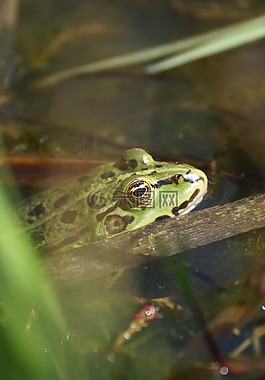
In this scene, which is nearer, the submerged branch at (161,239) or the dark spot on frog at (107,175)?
the submerged branch at (161,239)

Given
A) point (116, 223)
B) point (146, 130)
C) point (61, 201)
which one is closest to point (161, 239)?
point (116, 223)

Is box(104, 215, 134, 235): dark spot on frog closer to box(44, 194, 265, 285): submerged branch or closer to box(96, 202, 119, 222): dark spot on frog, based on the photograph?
box(96, 202, 119, 222): dark spot on frog

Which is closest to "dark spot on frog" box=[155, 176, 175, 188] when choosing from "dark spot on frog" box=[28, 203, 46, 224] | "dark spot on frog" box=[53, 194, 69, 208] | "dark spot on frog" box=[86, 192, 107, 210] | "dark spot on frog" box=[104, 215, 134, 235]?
"dark spot on frog" box=[104, 215, 134, 235]

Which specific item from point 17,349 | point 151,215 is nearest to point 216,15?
point 151,215

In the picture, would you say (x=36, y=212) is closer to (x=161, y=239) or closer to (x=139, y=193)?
(x=139, y=193)

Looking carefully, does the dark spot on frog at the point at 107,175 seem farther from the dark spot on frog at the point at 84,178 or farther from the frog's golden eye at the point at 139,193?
the frog's golden eye at the point at 139,193

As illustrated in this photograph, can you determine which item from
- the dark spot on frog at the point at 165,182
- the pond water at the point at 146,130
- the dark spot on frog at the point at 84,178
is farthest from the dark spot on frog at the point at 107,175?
the pond water at the point at 146,130

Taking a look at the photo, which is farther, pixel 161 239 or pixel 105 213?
pixel 105 213

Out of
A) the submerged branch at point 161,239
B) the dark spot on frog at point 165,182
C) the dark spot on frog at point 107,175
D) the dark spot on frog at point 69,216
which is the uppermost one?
the dark spot on frog at point 107,175
